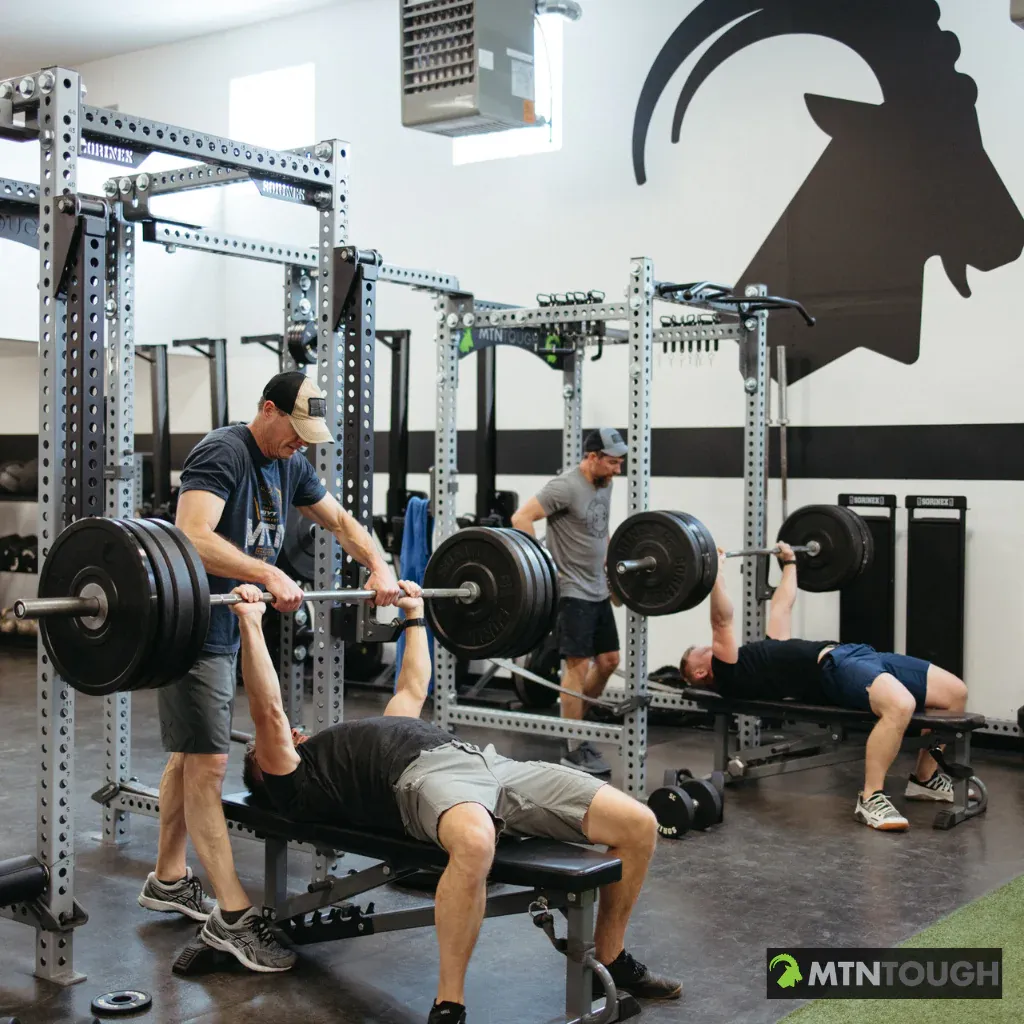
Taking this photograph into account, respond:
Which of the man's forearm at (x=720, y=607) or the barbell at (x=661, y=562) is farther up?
the barbell at (x=661, y=562)

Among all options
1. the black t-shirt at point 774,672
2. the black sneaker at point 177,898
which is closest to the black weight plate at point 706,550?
the black t-shirt at point 774,672

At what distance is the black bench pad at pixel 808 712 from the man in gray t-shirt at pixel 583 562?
40cm

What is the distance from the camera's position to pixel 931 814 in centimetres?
440

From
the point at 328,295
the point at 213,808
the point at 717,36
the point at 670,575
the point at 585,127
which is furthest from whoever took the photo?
the point at 585,127

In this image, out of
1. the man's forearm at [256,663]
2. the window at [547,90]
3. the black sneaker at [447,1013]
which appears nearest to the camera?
the black sneaker at [447,1013]

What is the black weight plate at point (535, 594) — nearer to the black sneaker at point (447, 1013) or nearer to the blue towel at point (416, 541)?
the black sneaker at point (447, 1013)

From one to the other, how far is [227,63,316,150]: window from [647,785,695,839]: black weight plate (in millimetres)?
4788

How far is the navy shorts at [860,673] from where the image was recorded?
14.6 ft

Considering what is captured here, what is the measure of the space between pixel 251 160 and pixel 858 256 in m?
3.29

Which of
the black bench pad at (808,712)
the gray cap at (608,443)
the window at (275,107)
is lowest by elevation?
the black bench pad at (808,712)

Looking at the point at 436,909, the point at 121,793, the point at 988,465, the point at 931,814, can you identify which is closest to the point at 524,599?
the point at 436,909

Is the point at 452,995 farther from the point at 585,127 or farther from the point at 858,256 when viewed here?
A: the point at 585,127

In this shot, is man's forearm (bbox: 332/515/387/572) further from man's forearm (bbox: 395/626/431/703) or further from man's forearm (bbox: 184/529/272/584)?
man's forearm (bbox: 184/529/272/584)

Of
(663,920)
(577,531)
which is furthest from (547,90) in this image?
(663,920)
